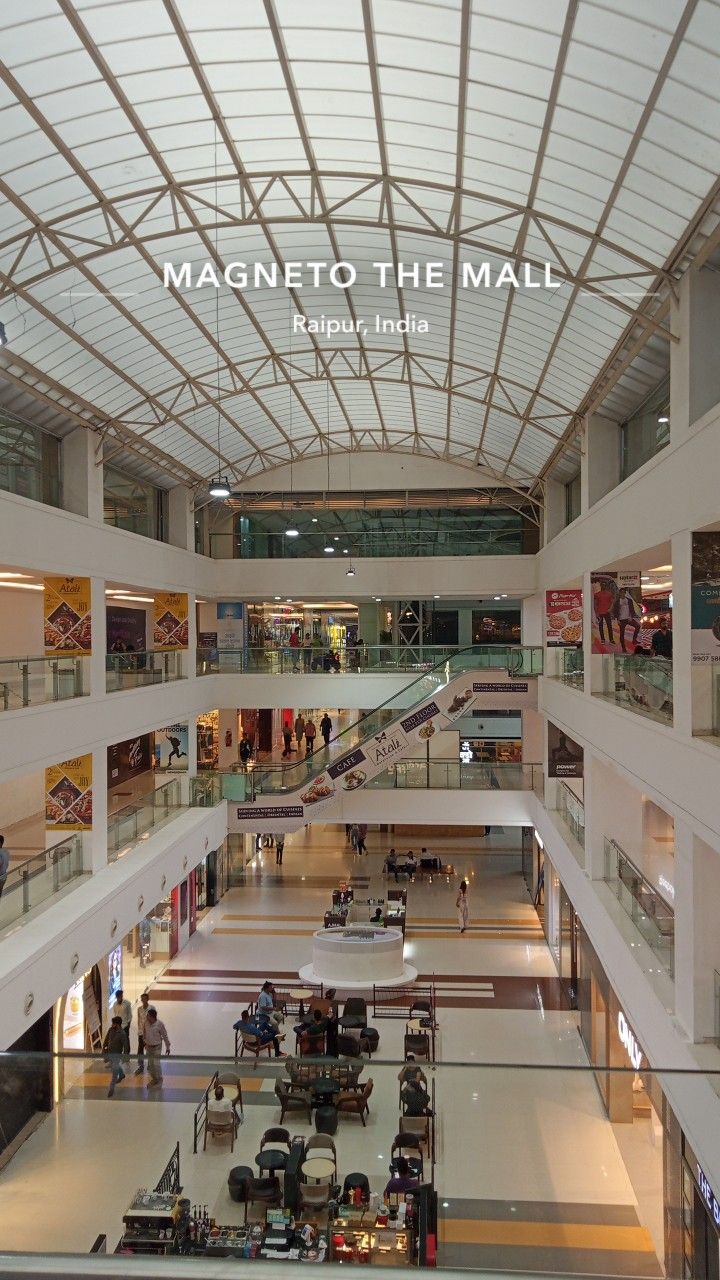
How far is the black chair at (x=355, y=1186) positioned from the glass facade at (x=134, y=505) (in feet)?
61.3

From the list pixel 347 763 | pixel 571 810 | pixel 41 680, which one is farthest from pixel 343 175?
pixel 347 763

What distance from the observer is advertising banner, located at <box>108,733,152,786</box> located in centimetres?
3834

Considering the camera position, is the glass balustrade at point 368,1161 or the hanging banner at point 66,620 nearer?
the glass balustrade at point 368,1161

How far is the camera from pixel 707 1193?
385 inches

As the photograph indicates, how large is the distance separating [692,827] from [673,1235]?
6.14 metres

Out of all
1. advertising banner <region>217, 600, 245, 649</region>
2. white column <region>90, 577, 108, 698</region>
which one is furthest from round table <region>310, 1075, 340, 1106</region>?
advertising banner <region>217, 600, 245, 649</region>

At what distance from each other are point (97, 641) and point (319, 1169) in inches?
571

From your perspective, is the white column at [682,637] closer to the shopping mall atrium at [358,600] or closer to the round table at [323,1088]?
the shopping mall atrium at [358,600]

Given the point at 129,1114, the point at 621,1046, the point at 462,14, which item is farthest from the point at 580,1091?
the point at 621,1046

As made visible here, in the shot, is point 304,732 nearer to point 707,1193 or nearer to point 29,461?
point 29,461

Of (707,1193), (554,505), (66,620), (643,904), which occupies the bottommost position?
(707,1193)

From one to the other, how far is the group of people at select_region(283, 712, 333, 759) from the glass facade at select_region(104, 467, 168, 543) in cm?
1053

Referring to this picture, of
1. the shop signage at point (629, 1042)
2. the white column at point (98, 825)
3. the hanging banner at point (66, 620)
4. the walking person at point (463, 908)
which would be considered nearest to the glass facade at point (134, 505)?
the hanging banner at point (66, 620)

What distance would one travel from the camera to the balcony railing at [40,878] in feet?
51.6
